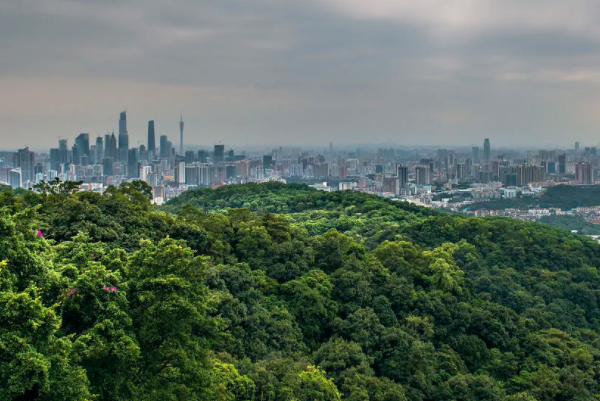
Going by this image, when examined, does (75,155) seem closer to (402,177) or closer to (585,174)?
(402,177)

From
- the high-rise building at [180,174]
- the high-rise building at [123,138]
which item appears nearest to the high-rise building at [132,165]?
the high-rise building at [123,138]

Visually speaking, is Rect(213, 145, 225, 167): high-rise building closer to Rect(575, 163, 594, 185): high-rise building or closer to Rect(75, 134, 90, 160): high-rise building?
Rect(75, 134, 90, 160): high-rise building

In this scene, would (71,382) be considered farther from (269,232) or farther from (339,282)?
(269,232)

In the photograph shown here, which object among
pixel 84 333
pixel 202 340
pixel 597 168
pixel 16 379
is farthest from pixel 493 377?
pixel 597 168

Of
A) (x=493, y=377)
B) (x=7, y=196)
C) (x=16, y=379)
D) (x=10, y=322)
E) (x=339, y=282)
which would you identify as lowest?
(x=493, y=377)

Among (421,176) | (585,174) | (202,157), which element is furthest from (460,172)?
(202,157)

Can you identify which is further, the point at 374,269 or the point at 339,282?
the point at 374,269

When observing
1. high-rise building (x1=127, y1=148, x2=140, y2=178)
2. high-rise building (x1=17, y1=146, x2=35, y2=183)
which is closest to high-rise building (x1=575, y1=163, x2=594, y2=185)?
high-rise building (x1=127, y1=148, x2=140, y2=178)

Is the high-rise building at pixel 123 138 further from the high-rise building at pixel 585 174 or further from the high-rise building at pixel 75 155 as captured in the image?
the high-rise building at pixel 585 174
